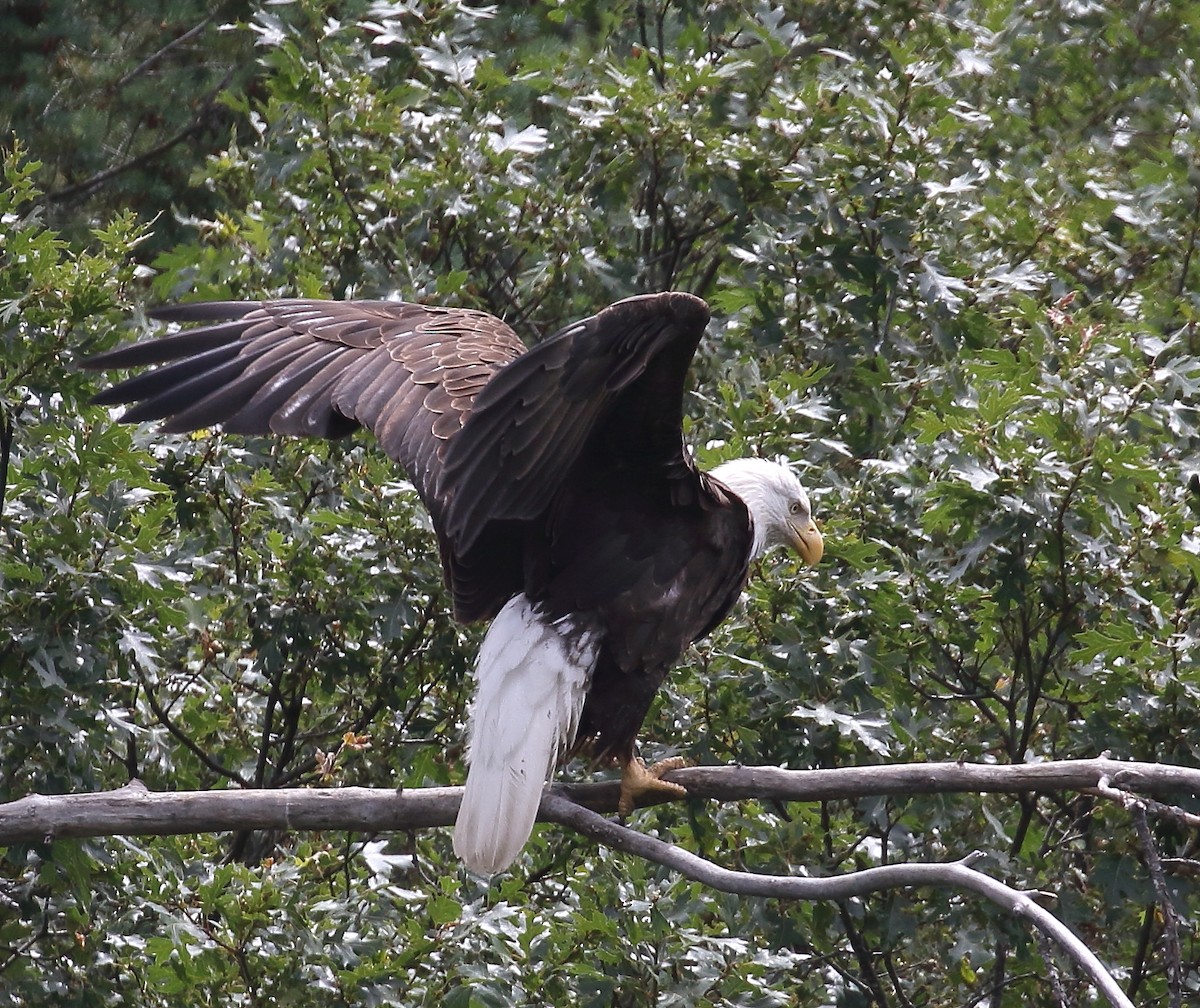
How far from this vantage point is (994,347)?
475 cm

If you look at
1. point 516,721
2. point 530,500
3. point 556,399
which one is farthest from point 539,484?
point 516,721

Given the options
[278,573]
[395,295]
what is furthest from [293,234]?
[278,573]

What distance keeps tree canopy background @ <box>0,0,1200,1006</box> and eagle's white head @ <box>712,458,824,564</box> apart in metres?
0.09

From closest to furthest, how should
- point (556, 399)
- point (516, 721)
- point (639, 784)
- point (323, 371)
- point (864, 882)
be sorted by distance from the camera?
point (864, 882) → point (556, 399) → point (516, 721) → point (639, 784) → point (323, 371)

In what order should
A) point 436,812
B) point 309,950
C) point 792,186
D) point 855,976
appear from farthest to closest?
point 792,186 < point 855,976 < point 309,950 < point 436,812

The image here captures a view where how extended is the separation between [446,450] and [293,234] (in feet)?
6.51

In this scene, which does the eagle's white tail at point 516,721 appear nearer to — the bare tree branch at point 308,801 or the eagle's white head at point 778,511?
the bare tree branch at point 308,801

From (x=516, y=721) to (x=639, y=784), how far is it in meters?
0.35

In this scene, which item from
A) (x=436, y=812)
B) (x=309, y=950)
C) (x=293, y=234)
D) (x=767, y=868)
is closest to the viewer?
(x=436, y=812)

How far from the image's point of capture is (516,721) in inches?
144

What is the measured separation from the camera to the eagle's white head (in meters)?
4.12

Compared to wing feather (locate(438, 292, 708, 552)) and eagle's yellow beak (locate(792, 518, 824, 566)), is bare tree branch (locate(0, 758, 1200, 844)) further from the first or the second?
eagle's yellow beak (locate(792, 518, 824, 566))

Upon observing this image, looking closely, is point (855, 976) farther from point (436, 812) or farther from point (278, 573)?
point (278, 573)

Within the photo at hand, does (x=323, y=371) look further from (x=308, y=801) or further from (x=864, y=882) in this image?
(x=864, y=882)
